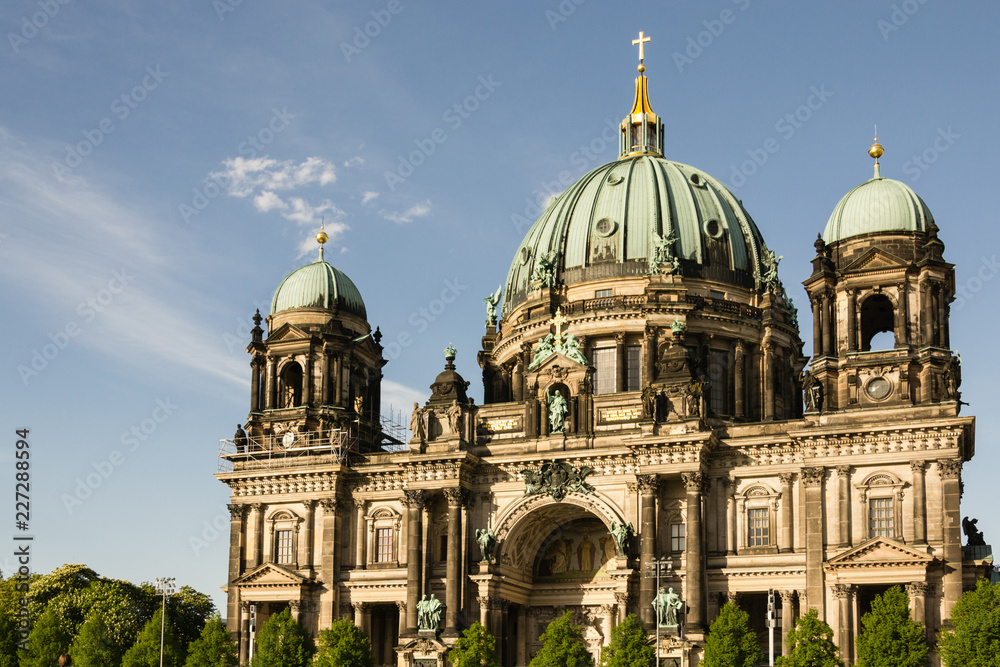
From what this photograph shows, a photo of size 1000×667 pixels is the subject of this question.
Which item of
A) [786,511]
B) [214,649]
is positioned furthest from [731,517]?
[214,649]

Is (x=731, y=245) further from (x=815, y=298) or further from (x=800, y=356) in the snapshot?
(x=815, y=298)

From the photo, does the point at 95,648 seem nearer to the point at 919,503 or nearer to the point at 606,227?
the point at 606,227

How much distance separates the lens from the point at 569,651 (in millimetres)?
69562

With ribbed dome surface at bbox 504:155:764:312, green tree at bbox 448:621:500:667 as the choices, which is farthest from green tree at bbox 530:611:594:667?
ribbed dome surface at bbox 504:155:764:312

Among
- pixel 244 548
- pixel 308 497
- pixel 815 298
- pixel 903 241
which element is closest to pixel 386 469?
pixel 308 497

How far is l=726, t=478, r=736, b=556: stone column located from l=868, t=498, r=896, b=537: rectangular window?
23.8ft

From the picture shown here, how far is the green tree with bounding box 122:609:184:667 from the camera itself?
78125mm

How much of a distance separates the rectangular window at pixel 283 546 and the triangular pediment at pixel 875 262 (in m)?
36.2

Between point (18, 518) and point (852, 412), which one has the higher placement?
point (852, 412)

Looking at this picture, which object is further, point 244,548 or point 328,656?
point 244,548

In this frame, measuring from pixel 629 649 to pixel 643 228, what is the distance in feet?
101

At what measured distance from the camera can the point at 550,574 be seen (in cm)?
8188

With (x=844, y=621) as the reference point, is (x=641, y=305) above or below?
above

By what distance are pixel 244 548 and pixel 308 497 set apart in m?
5.22
